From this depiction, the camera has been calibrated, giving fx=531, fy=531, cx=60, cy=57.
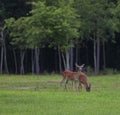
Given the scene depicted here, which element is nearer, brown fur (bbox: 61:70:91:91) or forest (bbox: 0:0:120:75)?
brown fur (bbox: 61:70:91:91)

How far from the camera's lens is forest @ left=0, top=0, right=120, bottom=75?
1738 inches

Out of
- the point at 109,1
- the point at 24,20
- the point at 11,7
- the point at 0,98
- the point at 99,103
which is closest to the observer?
the point at 99,103

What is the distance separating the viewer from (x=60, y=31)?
4359 centimetres

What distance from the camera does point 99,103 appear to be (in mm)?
18453

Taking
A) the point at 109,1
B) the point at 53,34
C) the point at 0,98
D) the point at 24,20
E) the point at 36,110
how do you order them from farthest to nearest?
the point at 109,1 → the point at 24,20 → the point at 53,34 → the point at 0,98 → the point at 36,110

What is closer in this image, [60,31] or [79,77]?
[79,77]

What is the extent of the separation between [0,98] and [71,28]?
82.1 ft

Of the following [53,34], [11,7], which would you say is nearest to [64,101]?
[53,34]

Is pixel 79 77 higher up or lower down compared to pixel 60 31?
lower down

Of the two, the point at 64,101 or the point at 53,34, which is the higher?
the point at 53,34

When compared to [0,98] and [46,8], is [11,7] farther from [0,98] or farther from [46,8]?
[0,98]

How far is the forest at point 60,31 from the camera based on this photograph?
145 feet

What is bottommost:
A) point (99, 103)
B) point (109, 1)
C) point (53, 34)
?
point (99, 103)

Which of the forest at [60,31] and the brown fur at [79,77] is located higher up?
the forest at [60,31]
